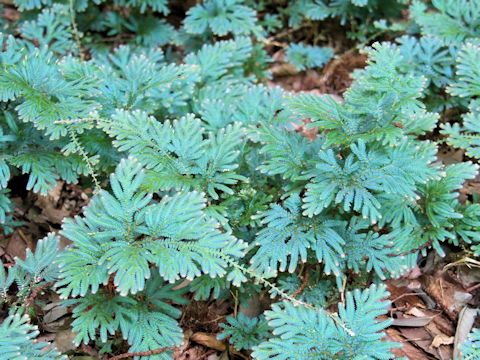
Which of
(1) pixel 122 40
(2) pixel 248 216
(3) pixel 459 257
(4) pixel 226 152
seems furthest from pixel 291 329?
(1) pixel 122 40

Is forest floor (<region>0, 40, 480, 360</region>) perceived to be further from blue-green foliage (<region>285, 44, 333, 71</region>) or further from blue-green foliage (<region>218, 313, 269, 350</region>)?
blue-green foliage (<region>285, 44, 333, 71</region>)

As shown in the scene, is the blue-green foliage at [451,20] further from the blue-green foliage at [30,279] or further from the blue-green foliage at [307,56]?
the blue-green foliage at [30,279]

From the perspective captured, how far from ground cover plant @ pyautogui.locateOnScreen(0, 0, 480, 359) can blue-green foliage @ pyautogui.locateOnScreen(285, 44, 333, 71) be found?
0.81m

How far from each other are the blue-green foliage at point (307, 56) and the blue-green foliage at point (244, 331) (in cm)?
219

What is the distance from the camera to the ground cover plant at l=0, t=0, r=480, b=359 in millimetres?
2480

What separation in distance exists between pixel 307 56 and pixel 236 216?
1.98m

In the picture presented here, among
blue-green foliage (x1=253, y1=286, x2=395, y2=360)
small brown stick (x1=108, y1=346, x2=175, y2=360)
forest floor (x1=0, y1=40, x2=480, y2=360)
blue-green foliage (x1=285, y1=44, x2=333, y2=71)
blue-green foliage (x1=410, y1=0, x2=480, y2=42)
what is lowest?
forest floor (x1=0, y1=40, x2=480, y2=360)

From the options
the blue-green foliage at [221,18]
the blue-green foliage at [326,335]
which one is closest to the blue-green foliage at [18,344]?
the blue-green foliage at [326,335]

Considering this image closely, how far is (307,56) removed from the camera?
4.40 metres

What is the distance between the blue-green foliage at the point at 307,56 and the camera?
437 cm

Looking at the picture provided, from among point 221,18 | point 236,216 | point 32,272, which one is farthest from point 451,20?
point 32,272

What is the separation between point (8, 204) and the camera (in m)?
3.24

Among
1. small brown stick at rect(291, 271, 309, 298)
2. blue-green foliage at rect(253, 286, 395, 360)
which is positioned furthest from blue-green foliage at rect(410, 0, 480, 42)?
blue-green foliage at rect(253, 286, 395, 360)

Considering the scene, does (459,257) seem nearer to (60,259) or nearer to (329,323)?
(329,323)
